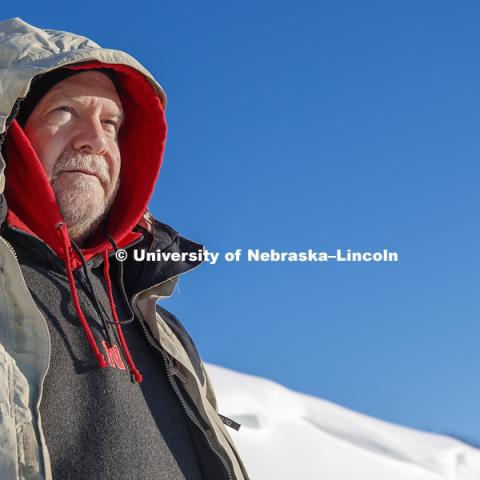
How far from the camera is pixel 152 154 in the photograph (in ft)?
9.70

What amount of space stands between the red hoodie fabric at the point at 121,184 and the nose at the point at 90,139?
0.17 meters

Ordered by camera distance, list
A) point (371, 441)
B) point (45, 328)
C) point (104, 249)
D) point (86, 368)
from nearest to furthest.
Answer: point (45, 328) < point (86, 368) < point (104, 249) < point (371, 441)

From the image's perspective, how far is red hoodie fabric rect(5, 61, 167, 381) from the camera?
244cm

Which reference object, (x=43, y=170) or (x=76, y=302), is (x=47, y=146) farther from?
(x=76, y=302)

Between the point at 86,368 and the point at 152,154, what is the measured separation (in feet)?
3.34

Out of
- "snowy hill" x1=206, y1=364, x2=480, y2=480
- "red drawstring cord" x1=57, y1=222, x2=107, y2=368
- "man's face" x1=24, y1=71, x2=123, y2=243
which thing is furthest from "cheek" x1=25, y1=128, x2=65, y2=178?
"snowy hill" x1=206, y1=364, x2=480, y2=480

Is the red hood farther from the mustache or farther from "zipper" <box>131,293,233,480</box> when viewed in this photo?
"zipper" <box>131,293,233,480</box>

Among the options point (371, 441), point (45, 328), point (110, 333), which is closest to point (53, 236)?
point (110, 333)

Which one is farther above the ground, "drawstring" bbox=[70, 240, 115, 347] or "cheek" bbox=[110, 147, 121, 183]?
"cheek" bbox=[110, 147, 121, 183]

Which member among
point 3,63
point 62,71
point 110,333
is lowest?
point 110,333

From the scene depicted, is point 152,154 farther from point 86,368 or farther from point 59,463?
point 59,463

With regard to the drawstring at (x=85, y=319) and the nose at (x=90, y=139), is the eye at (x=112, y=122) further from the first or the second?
the drawstring at (x=85, y=319)

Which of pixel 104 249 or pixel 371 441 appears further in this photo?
pixel 371 441

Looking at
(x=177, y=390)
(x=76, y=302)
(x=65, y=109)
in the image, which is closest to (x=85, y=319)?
(x=76, y=302)
